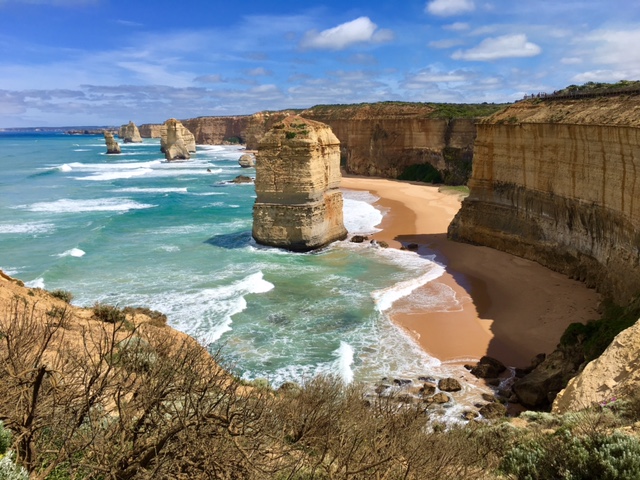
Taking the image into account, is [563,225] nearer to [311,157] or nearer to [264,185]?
[311,157]

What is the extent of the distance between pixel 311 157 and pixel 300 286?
7840 mm

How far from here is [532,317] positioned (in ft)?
57.9

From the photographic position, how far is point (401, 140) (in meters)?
58.9

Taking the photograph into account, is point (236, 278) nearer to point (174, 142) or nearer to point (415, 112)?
point (415, 112)

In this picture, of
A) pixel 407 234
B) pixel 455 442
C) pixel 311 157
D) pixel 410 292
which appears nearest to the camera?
pixel 455 442

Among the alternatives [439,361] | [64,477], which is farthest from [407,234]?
[64,477]

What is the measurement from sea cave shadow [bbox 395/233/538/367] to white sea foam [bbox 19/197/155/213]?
75.8ft

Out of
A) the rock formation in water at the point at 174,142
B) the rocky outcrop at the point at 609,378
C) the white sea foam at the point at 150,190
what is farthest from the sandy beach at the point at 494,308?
the rock formation in water at the point at 174,142

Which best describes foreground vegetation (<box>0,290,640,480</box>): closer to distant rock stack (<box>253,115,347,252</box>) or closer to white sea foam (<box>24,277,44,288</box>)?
white sea foam (<box>24,277,44,288</box>)

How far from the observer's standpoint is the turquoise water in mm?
15320

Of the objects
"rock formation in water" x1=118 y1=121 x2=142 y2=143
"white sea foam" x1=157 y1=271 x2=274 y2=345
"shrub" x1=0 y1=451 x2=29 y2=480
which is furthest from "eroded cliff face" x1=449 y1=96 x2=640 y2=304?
"rock formation in water" x1=118 y1=121 x2=142 y2=143

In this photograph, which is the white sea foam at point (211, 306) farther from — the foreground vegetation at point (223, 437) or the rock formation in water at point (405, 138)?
the rock formation in water at point (405, 138)

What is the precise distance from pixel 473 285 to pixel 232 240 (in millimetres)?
14109

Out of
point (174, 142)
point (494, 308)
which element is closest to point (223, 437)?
point (494, 308)
